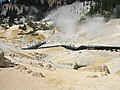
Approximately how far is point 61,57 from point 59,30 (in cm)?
6771

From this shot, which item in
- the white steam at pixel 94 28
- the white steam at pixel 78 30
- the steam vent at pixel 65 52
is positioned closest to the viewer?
the steam vent at pixel 65 52

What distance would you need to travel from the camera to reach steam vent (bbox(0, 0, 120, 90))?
23.3 metres

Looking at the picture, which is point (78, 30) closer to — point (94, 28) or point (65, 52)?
point (94, 28)

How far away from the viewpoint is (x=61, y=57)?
55375mm

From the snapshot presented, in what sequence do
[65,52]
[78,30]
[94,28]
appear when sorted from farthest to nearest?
[78,30] → [94,28] → [65,52]

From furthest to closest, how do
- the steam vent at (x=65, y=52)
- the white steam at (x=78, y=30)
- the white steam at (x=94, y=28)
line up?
the white steam at (x=94, y=28), the white steam at (x=78, y=30), the steam vent at (x=65, y=52)

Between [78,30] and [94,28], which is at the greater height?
[94,28]

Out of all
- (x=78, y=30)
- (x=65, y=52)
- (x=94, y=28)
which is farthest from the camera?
(x=78, y=30)

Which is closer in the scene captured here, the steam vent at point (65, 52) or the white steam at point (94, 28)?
the steam vent at point (65, 52)

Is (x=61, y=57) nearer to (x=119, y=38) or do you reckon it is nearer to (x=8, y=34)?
(x=119, y=38)

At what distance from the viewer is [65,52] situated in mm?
61031

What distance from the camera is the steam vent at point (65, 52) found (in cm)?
2330

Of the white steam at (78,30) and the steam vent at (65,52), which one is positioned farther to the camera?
the white steam at (78,30)

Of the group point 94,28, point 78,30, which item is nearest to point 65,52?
point 94,28
